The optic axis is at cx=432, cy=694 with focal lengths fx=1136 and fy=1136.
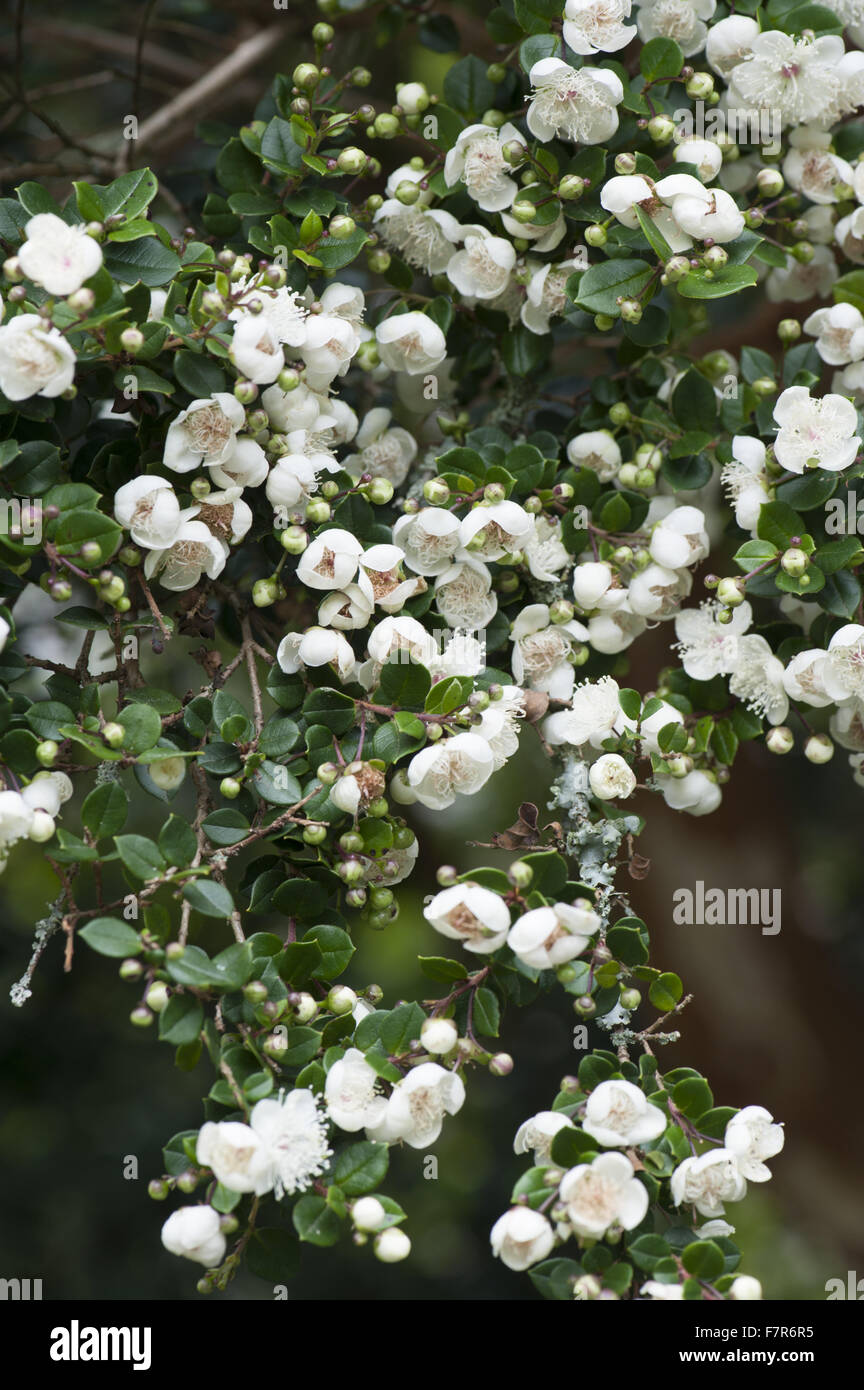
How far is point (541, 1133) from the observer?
98 cm

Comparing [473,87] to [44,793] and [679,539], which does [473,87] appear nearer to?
[679,539]

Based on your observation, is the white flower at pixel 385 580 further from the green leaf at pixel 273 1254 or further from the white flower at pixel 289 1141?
the green leaf at pixel 273 1254

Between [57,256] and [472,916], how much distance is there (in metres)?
0.64

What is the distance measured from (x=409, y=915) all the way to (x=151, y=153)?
77.3 inches

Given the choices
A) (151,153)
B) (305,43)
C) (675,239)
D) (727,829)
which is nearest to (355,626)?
(675,239)

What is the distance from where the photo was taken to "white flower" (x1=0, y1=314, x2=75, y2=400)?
91 centimetres

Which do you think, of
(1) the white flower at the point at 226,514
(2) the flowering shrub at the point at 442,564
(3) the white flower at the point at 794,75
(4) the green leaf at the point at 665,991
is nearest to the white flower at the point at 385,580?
(2) the flowering shrub at the point at 442,564

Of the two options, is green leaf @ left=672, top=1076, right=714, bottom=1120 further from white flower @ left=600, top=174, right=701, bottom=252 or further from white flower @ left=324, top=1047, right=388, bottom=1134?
white flower @ left=600, top=174, right=701, bottom=252

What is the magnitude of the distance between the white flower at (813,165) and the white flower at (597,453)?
1.16ft

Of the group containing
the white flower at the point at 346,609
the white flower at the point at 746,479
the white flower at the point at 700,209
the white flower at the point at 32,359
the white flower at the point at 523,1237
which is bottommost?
the white flower at the point at 523,1237

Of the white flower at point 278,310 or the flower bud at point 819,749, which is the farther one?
the flower bud at point 819,749

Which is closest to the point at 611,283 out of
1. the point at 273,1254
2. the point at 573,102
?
the point at 573,102

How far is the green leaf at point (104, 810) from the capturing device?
0.96 metres
